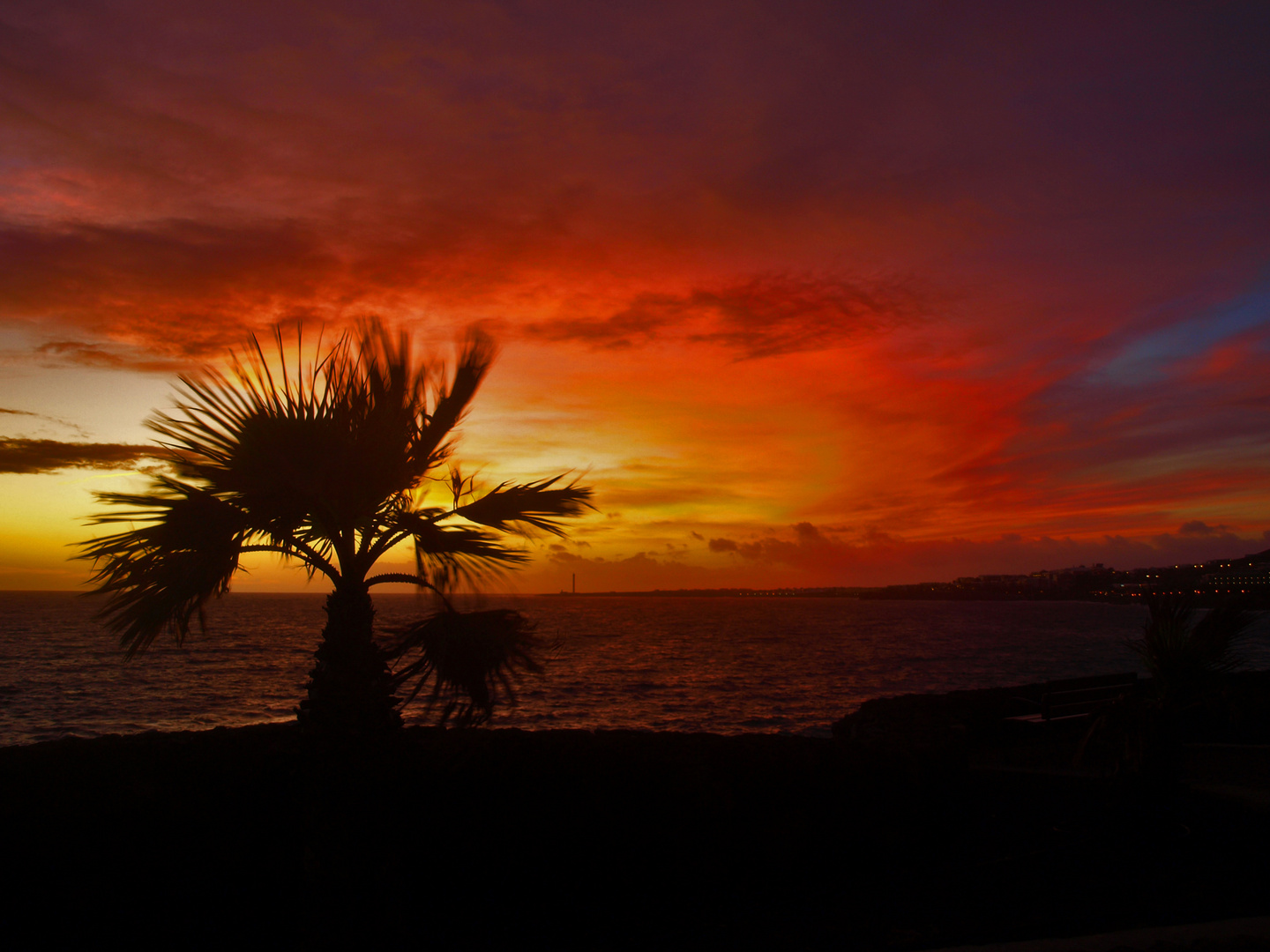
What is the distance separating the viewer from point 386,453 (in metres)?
6.95

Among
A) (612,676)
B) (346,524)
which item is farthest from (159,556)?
(612,676)

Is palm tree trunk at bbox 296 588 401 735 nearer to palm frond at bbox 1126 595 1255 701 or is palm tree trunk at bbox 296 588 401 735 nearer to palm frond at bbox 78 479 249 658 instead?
palm frond at bbox 78 479 249 658

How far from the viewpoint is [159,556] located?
20.9 feet

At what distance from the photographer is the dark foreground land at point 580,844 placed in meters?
6.76

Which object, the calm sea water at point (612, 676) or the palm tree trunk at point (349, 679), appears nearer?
the palm tree trunk at point (349, 679)

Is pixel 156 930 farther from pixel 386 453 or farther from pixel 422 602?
pixel 386 453

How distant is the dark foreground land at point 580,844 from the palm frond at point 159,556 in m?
1.73

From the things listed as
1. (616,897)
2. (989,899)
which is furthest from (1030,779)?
(616,897)

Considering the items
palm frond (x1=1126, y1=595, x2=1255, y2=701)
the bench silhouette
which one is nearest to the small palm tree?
palm frond (x1=1126, y1=595, x2=1255, y2=701)

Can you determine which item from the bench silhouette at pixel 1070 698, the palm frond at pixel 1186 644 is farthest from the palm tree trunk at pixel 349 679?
the bench silhouette at pixel 1070 698

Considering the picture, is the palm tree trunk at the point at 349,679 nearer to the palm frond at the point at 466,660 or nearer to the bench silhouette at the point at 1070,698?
the palm frond at the point at 466,660

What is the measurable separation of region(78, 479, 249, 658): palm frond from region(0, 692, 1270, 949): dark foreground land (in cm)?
173

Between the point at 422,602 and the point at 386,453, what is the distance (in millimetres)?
1528

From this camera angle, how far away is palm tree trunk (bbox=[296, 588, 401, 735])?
6.67 m
